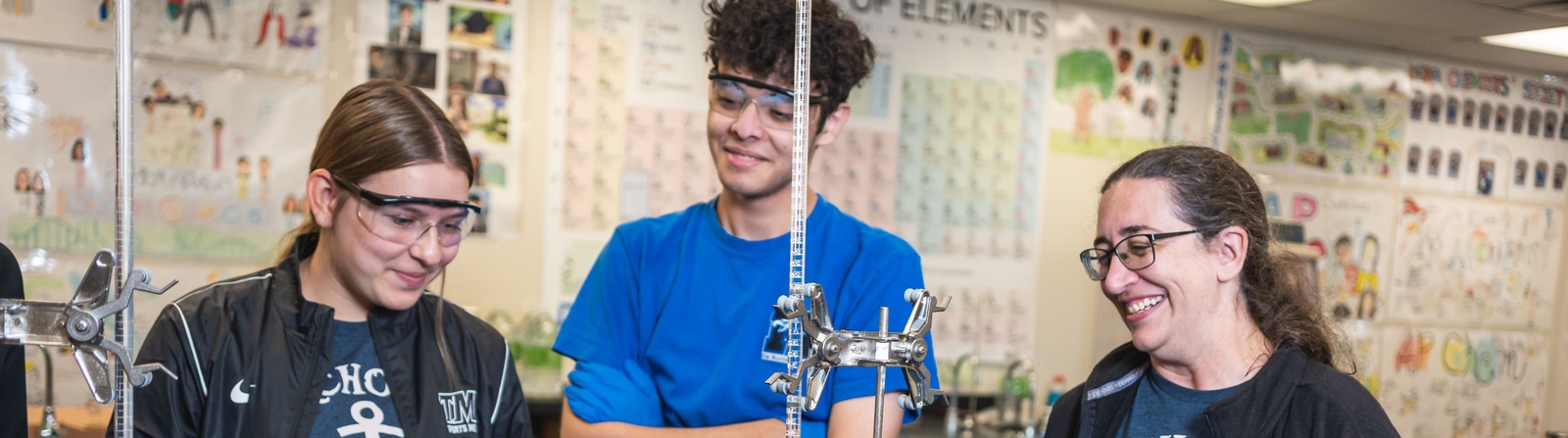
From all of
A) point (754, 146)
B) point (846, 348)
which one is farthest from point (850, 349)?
point (754, 146)

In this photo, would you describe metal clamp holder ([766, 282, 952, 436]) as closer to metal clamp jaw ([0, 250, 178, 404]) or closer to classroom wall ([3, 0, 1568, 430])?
metal clamp jaw ([0, 250, 178, 404])

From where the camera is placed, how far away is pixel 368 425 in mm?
1428

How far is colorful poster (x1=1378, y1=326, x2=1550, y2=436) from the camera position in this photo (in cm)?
207

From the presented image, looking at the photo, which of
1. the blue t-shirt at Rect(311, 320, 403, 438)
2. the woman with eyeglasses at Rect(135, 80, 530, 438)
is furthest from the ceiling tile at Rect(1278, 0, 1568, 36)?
the blue t-shirt at Rect(311, 320, 403, 438)

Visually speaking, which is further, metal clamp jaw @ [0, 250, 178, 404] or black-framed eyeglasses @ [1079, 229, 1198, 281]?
black-framed eyeglasses @ [1079, 229, 1198, 281]

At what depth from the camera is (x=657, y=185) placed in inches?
125

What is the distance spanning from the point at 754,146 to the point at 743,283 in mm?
200

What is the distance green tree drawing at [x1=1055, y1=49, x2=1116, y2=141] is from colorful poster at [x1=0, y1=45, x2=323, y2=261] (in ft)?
7.42

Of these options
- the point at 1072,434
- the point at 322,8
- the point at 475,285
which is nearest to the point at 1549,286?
the point at 1072,434

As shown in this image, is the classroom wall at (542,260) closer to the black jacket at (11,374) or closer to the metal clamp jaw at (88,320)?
the black jacket at (11,374)

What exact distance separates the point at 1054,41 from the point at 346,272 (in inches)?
107

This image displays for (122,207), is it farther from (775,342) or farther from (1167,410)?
(1167,410)

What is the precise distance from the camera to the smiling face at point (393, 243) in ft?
4.63

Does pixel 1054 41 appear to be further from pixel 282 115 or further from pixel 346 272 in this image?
pixel 346 272
